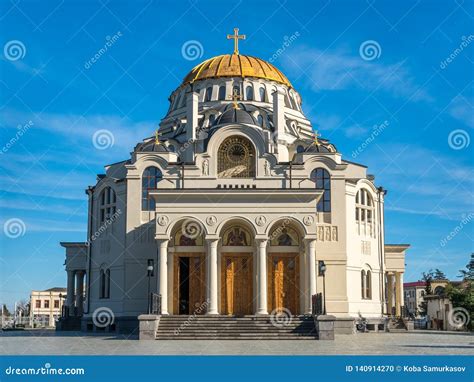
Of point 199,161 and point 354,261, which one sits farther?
point 354,261

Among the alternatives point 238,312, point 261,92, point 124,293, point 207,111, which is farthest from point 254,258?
point 261,92

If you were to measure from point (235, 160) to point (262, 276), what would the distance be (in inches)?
264

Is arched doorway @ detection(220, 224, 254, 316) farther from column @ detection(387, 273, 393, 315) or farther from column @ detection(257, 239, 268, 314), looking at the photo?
column @ detection(387, 273, 393, 315)

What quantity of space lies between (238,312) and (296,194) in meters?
6.87

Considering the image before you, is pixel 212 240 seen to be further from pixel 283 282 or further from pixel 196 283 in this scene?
pixel 283 282

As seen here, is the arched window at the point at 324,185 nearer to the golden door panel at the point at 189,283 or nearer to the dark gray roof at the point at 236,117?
the dark gray roof at the point at 236,117

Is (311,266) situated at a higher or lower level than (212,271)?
higher

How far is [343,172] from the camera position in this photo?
128 ft

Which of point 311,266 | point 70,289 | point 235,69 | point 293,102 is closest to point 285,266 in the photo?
point 311,266

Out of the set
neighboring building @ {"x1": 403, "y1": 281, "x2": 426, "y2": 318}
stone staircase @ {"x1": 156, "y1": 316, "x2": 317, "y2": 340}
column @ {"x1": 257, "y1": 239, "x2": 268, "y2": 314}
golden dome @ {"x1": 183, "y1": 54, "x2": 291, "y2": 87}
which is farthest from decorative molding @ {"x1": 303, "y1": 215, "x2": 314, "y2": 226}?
neighboring building @ {"x1": 403, "y1": 281, "x2": 426, "y2": 318}

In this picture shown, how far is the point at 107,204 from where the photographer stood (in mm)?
42094

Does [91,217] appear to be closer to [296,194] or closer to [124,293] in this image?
[124,293]

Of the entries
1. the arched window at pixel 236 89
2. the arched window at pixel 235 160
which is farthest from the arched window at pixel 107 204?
the arched window at pixel 236 89

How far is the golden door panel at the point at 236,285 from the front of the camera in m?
35.4
